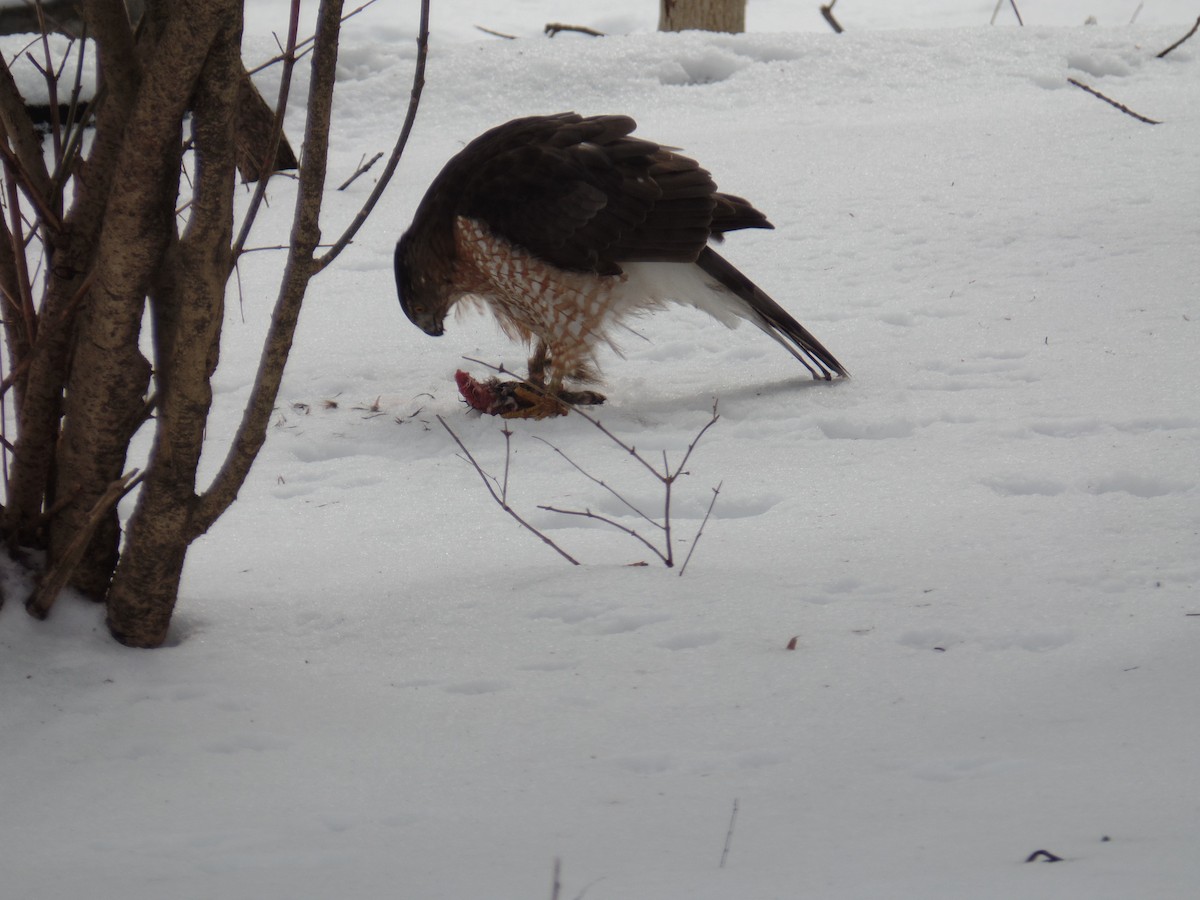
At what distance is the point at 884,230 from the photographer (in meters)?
5.74

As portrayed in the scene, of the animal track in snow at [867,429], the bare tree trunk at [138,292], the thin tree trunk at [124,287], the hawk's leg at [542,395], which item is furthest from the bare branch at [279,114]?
the animal track in snow at [867,429]

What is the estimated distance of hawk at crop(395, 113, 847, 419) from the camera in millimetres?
3955

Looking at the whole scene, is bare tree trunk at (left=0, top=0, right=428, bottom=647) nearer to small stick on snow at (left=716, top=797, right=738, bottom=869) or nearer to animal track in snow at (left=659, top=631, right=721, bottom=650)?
animal track in snow at (left=659, top=631, right=721, bottom=650)

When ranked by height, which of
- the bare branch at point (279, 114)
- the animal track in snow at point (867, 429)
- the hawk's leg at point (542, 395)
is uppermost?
the bare branch at point (279, 114)

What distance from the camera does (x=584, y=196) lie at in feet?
13.0

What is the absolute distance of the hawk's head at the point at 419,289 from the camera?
166 inches

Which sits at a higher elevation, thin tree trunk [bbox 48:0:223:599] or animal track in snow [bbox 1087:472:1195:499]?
thin tree trunk [bbox 48:0:223:599]

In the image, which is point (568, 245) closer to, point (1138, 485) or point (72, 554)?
point (1138, 485)

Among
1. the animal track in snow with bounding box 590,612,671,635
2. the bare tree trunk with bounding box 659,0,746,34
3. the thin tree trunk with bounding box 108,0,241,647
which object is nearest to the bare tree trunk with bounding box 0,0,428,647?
the thin tree trunk with bounding box 108,0,241,647

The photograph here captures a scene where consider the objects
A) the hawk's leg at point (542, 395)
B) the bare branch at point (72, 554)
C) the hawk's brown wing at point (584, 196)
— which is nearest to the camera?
the bare branch at point (72, 554)

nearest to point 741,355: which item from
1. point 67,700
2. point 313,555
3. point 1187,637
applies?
→ point 313,555

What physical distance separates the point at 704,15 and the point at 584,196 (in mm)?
6582

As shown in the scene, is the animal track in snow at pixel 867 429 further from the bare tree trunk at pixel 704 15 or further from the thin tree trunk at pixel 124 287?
the bare tree trunk at pixel 704 15

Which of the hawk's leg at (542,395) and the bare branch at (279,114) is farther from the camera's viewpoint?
the hawk's leg at (542,395)
